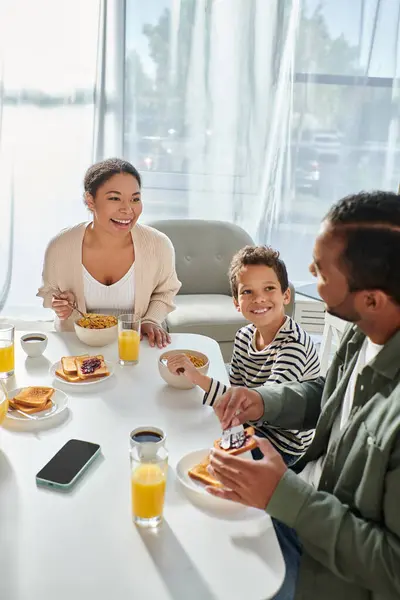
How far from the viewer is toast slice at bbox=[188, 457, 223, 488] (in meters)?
1.04

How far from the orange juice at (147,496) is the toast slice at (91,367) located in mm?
550

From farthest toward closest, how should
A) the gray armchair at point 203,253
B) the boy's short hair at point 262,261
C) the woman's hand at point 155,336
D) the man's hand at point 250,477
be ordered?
the gray armchair at point 203,253
the woman's hand at point 155,336
the boy's short hair at point 262,261
the man's hand at point 250,477

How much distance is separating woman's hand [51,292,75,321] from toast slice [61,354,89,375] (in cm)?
39

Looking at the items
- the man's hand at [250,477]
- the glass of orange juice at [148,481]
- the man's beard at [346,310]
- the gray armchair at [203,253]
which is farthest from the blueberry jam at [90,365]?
the gray armchair at [203,253]

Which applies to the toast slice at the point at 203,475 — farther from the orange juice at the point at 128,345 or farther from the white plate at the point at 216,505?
the orange juice at the point at 128,345

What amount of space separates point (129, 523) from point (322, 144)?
322 centimetres

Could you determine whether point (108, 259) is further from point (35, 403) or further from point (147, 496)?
Answer: point (147, 496)

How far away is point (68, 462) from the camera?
3.63ft

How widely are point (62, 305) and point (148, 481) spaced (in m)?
1.09

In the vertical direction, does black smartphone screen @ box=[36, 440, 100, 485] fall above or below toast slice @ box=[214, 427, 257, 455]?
below

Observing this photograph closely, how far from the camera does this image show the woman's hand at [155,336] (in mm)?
1797

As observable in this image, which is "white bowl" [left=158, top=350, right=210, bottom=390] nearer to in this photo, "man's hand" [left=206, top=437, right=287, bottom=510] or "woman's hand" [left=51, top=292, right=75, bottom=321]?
"man's hand" [left=206, top=437, right=287, bottom=510]

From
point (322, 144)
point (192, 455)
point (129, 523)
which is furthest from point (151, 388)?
point (322, 144)

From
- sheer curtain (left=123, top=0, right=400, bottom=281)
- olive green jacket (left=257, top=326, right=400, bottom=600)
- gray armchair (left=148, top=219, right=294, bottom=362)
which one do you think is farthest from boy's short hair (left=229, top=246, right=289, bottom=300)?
sheer curtain (left=123, top=0, right=400, bottom=281)
